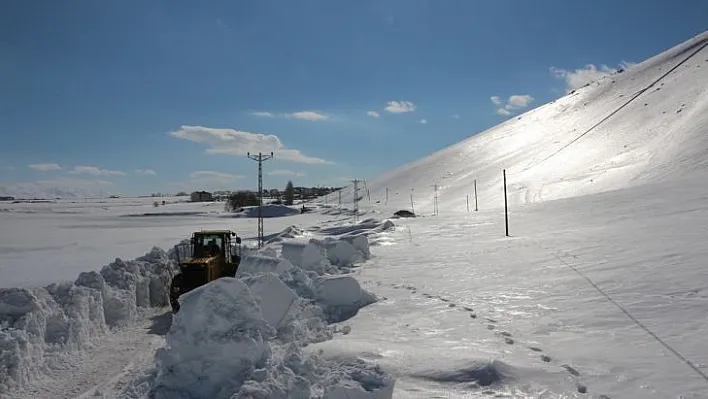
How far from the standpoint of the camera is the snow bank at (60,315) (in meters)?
7.12

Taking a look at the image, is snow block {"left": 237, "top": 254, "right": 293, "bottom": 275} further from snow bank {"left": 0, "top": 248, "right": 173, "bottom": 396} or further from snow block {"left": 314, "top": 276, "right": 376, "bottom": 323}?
snow bank {"left": 0, "top": 248, "right": 173, "bottom": 396}

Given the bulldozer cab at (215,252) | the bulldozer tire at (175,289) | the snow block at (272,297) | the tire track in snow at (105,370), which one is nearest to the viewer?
the tire track in snow at (105,370)

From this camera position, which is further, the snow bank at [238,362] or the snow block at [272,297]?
the snow block at [272,297]

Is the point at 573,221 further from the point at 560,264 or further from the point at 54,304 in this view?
the point at 54,304

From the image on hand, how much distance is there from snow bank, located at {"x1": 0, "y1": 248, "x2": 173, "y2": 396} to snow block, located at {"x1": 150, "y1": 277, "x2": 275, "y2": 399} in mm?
2678

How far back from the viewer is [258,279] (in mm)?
8211

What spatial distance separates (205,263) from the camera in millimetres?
12617

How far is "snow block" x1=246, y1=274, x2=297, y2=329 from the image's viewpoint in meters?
7.93

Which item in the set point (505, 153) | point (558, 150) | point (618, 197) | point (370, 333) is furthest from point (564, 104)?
point (370, 333)

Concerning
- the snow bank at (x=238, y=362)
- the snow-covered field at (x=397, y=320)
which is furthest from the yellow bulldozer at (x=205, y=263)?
→ the snow bank at (x=238, y=362)

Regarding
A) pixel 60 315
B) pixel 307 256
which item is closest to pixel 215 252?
pixel 307 256

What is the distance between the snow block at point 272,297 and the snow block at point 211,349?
1.53 metres

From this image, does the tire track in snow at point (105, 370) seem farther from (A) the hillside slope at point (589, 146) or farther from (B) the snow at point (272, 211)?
(B) the snow at point (272, 211)

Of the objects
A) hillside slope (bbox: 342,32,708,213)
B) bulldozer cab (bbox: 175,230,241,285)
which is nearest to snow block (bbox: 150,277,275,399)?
bulldozer cab (bbox: 175,230,241,285)
